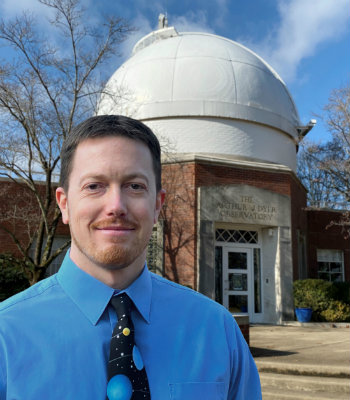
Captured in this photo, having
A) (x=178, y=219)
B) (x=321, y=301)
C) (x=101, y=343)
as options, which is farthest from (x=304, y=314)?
(x=101, y=343)

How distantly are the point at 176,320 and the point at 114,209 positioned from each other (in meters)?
0.43

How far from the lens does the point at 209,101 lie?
1523 cm

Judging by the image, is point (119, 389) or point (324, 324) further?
point (324, 324)

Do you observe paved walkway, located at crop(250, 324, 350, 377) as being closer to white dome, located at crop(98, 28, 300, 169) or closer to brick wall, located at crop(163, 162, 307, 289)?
brick wall, located at crop(163, 162, 307, 289)

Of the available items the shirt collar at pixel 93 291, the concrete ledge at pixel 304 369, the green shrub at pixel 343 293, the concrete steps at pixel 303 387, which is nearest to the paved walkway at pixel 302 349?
the concrete ledge at pixel 304 369

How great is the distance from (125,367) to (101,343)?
0.35ft

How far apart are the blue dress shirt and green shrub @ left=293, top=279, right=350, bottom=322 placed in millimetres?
13304

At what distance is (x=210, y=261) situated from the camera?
42.6 ft

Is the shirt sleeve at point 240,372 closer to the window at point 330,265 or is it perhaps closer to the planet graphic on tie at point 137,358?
the planet graphic on tie at point 137,358

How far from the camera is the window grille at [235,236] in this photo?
1374 centimetres

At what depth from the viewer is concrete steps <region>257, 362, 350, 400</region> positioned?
541 centimetres

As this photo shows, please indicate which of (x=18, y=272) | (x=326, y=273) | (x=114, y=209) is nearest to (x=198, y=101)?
(x=18, y=272)

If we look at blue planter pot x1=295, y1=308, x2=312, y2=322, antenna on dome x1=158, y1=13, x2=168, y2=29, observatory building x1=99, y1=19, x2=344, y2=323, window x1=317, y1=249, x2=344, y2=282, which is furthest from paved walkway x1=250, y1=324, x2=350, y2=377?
antenna on dome x1=158, y1=13, x2=168, y2=29

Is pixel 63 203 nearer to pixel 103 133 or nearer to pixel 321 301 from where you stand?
pixel 103 133
